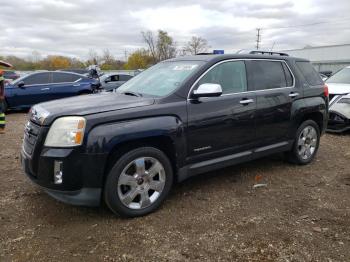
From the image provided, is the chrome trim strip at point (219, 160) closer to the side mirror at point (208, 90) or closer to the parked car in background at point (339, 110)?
the side mirror at point (208, 90)

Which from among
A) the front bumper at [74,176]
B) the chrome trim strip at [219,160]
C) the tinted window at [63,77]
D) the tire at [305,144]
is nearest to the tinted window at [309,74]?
the tire at [305,144]

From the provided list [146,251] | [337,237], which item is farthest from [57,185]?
[337,237]

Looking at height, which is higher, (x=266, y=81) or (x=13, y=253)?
(x=266, y=81)

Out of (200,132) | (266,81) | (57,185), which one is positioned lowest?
(57,185)

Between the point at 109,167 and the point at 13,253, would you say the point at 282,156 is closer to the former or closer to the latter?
the point at 109,167

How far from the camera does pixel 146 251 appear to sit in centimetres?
310

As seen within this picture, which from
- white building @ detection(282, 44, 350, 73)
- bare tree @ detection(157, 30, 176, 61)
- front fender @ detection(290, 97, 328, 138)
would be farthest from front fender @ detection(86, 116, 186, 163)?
bare tree @ detection(157, 30, 176, 61)

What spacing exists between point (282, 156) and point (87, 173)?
384cm

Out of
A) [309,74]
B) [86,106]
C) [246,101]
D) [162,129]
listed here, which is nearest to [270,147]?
[246,101]

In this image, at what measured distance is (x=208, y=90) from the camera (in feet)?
12.8

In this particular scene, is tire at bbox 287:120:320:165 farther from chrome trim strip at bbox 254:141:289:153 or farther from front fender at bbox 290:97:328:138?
chrome trim strip at bbox 254:141:289:153

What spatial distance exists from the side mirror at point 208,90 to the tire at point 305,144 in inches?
84.3

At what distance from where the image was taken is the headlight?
3.30 meters

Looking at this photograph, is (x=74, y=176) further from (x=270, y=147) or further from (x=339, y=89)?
(x=339, y=89)
